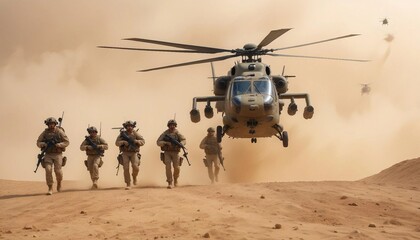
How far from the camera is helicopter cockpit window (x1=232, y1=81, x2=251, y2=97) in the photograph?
1217 cm

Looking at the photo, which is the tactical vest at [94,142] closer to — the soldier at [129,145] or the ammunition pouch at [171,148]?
the soldier at [129,145]

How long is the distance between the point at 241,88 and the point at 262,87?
1.68 ft

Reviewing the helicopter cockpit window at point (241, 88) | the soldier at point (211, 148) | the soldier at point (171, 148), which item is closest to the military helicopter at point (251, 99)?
the helicopter cockpit window at point (241, 88)

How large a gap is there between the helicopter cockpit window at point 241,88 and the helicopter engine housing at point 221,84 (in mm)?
1402

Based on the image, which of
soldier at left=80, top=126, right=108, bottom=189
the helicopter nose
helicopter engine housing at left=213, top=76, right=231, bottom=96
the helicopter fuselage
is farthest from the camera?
helicopter engine housing at left=213, top=76, right=231, bottom=96

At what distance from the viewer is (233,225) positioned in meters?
6.84

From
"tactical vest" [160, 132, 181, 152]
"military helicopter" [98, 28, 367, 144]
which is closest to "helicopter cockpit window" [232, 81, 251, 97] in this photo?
"military helicopter" [98, 28, 367, 144]

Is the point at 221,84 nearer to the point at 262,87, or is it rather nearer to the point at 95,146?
the point at 262,87

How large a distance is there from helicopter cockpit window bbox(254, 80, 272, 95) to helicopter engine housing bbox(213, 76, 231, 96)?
5.43 ft

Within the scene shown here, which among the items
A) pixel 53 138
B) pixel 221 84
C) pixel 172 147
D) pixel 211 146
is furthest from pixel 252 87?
pixel 53 138

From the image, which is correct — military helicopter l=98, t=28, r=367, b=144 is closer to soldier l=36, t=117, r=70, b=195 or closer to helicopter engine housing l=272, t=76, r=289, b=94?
helicopter engine housing l=272, t=76, r=289, b=94

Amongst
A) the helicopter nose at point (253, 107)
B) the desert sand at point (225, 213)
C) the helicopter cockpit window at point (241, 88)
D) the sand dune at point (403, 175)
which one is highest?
the helicopter cockpit window at point (241, 88)

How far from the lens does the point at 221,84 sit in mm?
13898

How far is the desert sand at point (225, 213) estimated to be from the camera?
6.53 meters
